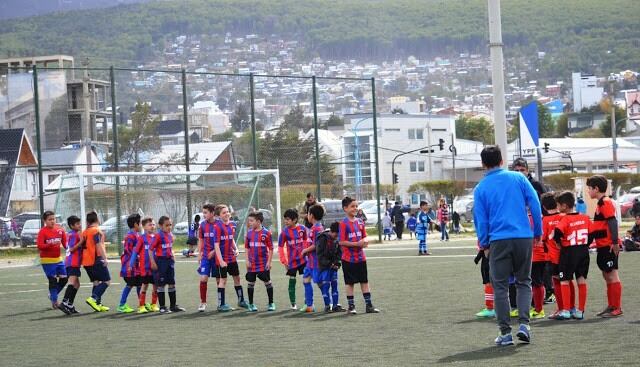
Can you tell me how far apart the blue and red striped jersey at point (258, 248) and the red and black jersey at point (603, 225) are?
5046mm

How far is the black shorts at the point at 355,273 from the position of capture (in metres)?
14.9

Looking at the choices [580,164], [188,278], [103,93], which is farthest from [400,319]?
[580,164]

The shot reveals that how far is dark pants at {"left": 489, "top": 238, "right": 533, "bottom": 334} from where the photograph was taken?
1033 cm

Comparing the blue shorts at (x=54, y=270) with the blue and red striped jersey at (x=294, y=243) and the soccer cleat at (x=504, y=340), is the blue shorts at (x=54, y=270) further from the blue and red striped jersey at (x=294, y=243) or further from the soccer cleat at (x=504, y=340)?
the soccer cleat at (x=504, y=340)

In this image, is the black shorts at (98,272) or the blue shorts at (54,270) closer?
the black shorts at (98,272)

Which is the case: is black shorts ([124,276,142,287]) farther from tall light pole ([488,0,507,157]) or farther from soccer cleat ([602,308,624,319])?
soccer cleat ([602,308,624,319])

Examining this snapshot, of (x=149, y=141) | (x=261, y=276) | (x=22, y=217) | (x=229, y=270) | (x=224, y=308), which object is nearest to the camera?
(x=261, y=276)

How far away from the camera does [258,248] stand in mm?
16047

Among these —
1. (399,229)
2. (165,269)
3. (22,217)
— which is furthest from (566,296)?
(399,229)

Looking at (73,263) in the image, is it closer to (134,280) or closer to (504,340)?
(134,280)

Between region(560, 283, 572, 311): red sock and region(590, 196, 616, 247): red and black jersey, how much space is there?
742mm

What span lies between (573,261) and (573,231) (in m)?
0.36

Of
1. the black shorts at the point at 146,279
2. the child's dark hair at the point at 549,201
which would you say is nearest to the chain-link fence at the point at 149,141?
the black shorts at the point at 146,279

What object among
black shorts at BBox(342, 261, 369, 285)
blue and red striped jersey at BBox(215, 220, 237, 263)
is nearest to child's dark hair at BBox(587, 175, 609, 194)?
black shorts at BBox(342, 261, 369, 285)
